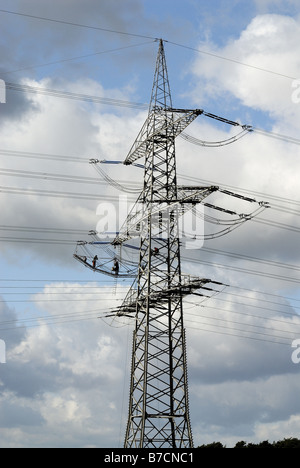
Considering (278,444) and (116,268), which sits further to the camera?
(278,444)

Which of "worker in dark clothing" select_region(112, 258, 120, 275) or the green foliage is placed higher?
"worker in dark clothing" select_region(112, 258, 120, 275)

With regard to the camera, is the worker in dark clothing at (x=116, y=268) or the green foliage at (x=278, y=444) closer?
the worker in dark clothing at (x=116, y=268)

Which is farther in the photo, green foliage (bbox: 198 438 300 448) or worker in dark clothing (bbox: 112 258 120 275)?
green foliage (bbox: 198 438 300 448)

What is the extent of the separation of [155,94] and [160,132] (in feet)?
14.6

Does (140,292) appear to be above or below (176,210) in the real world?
below

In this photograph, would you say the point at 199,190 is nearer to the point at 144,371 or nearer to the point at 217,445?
the point at 144,371

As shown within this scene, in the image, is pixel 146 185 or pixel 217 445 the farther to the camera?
pixel 217 445

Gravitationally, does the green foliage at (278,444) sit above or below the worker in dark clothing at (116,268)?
below

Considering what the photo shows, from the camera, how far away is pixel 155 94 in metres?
50.5
